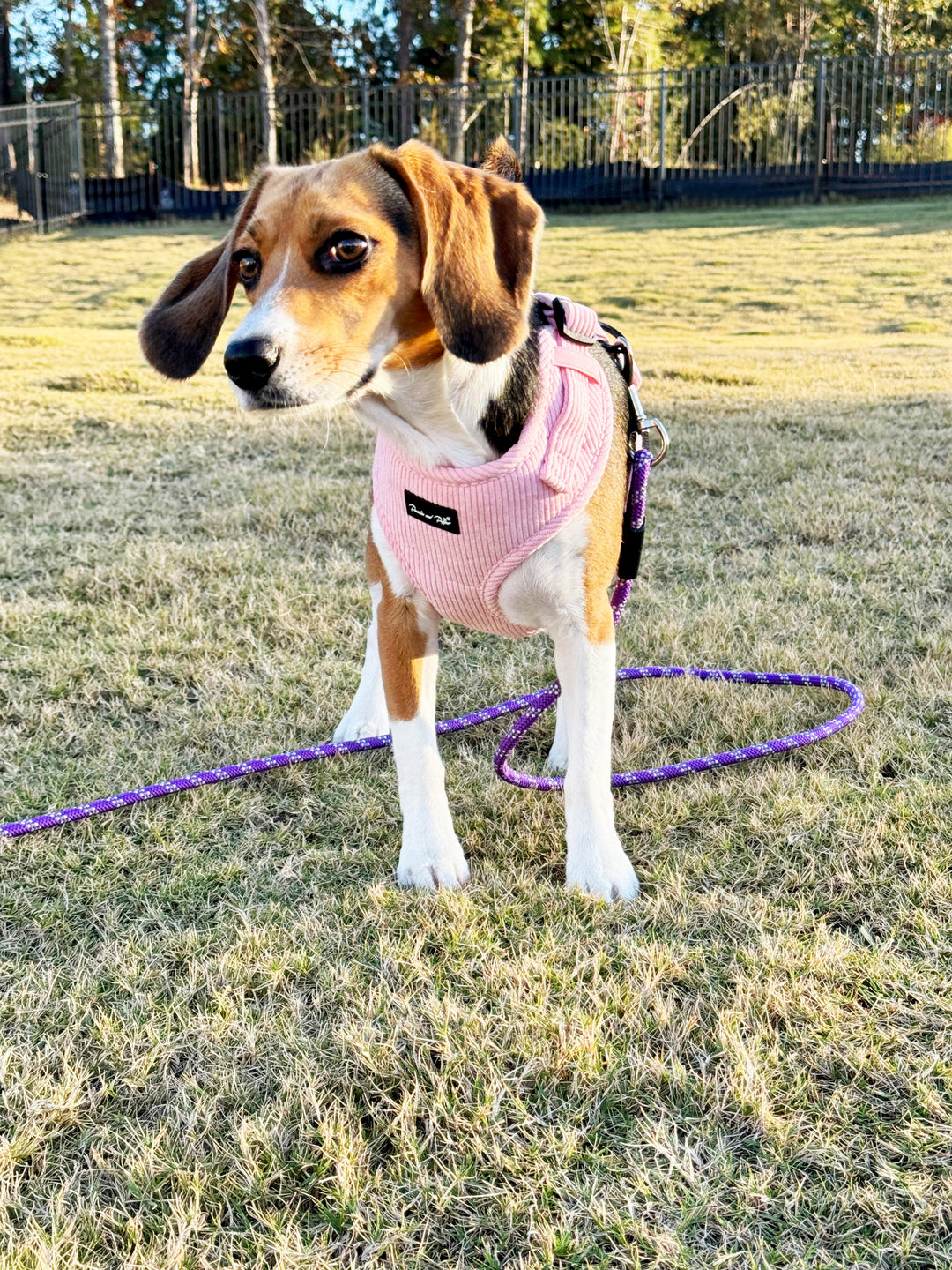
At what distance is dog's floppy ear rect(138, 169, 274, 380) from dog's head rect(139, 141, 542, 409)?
0.17 m

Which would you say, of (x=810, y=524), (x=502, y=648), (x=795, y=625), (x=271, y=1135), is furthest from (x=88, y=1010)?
(x=810, y=524)

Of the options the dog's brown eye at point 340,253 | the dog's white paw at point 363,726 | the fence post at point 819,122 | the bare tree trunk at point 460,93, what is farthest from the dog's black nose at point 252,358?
the bare tree trunk at point 460,93

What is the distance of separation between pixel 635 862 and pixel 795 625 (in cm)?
177

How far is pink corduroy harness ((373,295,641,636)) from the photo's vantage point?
247 centimetres

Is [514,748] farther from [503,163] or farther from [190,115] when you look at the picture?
[190,115]

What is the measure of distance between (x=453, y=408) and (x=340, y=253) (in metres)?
0.41

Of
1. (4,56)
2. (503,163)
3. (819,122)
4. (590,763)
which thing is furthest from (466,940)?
(4,56)

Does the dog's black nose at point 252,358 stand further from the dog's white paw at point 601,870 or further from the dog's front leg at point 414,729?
the dog's white paw at point 601,870

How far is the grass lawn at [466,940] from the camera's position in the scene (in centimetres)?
180

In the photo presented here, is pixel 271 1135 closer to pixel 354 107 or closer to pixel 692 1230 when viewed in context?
pixel 692 1230

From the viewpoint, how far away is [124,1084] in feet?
6.81

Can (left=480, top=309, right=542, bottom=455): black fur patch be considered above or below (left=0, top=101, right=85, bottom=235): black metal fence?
below

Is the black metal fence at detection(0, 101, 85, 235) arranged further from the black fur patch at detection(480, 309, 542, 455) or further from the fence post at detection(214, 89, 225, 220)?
the black fur patch at detection(480, 309, 542, 455)

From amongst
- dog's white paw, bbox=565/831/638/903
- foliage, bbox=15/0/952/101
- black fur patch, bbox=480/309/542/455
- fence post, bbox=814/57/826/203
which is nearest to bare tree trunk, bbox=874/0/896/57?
foliage, bbox=15/0/952/101
